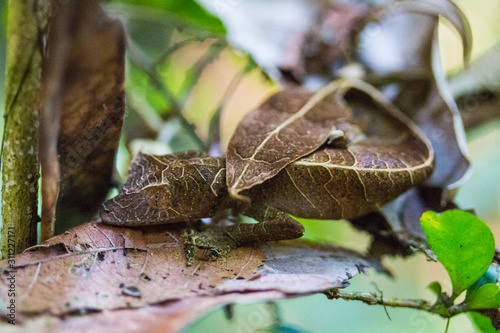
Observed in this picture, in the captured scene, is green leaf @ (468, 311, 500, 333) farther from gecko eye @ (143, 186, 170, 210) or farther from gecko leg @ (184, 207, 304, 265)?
gecko eye @ (143, 186, 170, 210)

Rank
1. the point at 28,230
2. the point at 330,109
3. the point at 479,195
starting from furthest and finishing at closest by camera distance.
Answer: the point at 479,195 < the point at 330,109 < the point at 28,230

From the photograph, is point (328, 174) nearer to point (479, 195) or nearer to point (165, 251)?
point (165, 251)

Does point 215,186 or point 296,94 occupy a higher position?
point 296,94

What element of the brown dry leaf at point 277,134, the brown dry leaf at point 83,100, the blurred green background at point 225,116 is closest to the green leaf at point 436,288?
the blurred green background at point 225,116

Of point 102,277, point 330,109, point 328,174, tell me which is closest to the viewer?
point 102,277

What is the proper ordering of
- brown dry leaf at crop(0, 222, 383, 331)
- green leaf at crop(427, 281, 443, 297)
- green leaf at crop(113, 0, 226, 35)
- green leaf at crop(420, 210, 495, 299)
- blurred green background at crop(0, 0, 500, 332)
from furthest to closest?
green leaf at crop(113, 0, 226, 35), blurred green background at crop(0, 0, 500, 332), green leaf at crop(427, 281, 443, 297), green leaf at crop(420, 210, 495, 299), brown dry leaf at crop(0, 222, 383, 331)

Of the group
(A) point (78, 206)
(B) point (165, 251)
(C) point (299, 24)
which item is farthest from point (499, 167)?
(A) point (78, 206)

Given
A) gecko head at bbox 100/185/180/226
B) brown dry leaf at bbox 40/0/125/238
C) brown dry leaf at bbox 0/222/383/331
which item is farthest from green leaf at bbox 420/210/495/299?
brown dry leaf at bbox 40/0/125/238

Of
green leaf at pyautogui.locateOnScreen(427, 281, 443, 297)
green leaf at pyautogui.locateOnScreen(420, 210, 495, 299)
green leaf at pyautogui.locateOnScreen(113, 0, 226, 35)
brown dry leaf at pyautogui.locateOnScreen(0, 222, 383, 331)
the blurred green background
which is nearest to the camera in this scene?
brown dry leaf at pyautogui.locateOnScreen(0, 222, 383, 331)
